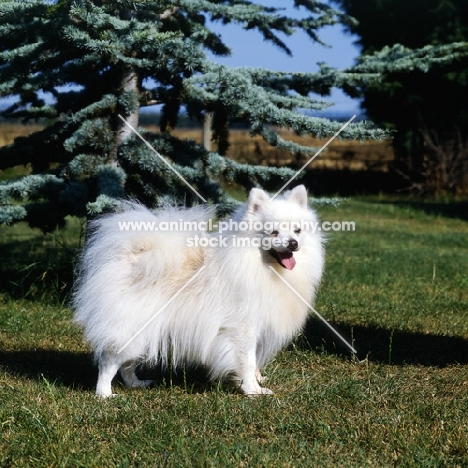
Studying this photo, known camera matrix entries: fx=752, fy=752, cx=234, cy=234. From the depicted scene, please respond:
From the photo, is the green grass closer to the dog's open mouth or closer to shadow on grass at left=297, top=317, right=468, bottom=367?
shadow on grass at left=297, top=317, right=468, bottom=367

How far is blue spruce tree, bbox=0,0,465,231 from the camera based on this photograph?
5.85 meters

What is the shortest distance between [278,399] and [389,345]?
4.93 ft

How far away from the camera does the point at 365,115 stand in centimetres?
1930

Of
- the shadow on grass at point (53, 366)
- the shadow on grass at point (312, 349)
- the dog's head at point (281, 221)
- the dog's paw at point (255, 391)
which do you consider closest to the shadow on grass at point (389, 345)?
the shadow on grass at point (312, 349)

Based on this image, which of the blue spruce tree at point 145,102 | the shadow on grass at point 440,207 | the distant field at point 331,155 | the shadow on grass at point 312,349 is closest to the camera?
the shadow on grass at point 312,349

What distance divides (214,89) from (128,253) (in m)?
2.50

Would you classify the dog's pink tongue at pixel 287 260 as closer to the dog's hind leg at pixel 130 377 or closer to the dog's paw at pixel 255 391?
the dog's paw at pixel 255 391

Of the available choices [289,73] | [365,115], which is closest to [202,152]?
[289,73]

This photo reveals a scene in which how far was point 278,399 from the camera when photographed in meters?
4.19

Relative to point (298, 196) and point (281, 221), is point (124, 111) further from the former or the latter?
point (281, 221)

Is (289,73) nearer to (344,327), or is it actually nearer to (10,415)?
(344,327)

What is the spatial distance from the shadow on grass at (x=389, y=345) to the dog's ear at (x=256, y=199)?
4.57ft

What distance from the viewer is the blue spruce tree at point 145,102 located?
19.2ft

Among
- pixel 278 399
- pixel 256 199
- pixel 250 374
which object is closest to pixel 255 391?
pixel 250 374
